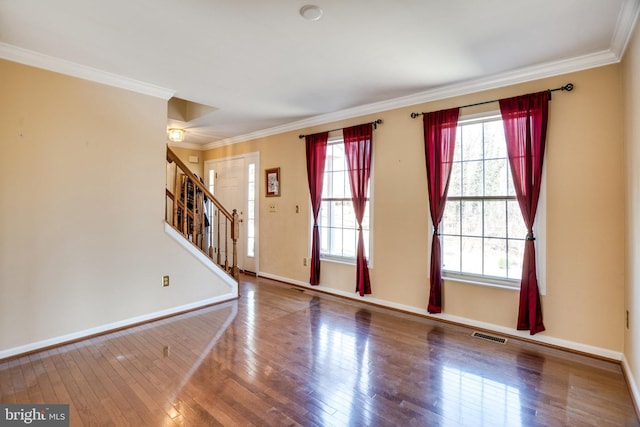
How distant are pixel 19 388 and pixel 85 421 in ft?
2.54

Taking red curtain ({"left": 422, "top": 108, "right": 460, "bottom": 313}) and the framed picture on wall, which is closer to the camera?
red curtain ({"left": 422, "top": 108, "right": 460, "bottom": 313})

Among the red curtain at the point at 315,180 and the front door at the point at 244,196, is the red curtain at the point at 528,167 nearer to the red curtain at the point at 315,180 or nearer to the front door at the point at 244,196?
the red curtain at the point at 315,180

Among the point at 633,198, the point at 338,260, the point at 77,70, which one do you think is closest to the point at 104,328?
the point at 77,70

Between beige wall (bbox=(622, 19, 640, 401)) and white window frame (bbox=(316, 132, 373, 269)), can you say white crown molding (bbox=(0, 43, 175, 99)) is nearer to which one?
white window frame (bbox=(316, 132, 373, 269))

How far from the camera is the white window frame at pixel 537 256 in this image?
291 centimetres

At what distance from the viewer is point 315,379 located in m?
2.33

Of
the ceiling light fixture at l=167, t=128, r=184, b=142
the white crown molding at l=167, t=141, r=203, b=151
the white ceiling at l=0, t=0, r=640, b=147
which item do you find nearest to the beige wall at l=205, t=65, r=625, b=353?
the white ceiling at l=0, t=0, r=640, b=147

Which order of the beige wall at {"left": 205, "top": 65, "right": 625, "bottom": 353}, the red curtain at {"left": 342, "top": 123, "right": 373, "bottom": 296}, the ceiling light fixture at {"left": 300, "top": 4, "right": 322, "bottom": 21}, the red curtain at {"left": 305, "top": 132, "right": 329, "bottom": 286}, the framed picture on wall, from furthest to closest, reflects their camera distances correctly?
the framed picture on wall, the red curtain at {"left": 305, "top": 132, "right": 329, "bottom": 286}, the red curtain at {"left": 342, "top": 123, "right": 373, "bottom": 296}, the beige wall at {"left": 205, "top": 65, "right": 625, "bottom": 353}, the ceiling light fixture at {"left": 300, "top": 4, "right": 322, "bottom": 21}

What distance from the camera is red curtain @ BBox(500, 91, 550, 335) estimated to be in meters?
2.88

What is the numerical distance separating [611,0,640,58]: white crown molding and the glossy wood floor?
2550mm

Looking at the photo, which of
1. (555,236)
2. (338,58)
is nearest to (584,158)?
(555,236)

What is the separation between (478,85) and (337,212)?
2.34 meters

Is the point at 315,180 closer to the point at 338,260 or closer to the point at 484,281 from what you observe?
the point at 338,260

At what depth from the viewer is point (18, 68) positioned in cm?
268
